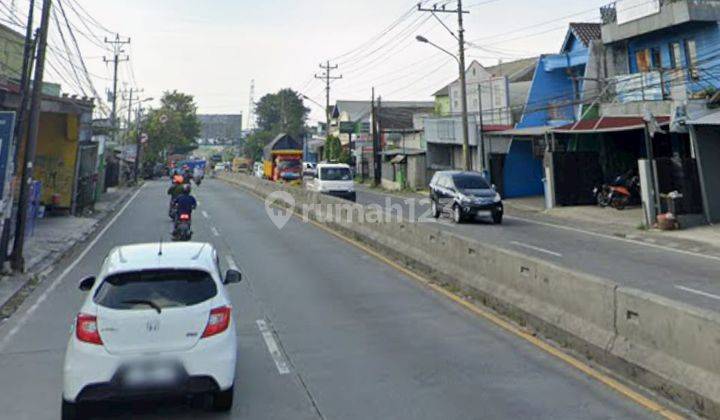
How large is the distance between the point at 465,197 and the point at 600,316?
16.2 meters

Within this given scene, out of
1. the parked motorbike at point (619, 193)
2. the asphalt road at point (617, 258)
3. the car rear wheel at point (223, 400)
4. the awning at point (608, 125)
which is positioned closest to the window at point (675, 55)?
the awning at point (608, 125)

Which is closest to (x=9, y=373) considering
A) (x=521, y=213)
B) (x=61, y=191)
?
(x=61, y=191)

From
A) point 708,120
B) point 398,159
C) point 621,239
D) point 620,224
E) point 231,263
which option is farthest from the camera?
point 398,159

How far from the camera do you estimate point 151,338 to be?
557cm

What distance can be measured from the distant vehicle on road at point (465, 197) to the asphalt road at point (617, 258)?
500 mm

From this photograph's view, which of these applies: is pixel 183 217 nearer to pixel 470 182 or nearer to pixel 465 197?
pixel 465 197

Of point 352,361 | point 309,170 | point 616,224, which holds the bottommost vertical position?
point 352,361

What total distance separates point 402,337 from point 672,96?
22886 millimetres

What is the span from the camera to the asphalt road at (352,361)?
6086 millimetres

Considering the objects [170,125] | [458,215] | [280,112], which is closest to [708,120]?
[458,215]

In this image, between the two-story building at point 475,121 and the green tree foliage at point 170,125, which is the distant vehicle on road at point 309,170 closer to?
the two-story building at point 475,121

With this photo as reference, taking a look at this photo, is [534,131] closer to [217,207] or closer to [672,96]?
[672,96]

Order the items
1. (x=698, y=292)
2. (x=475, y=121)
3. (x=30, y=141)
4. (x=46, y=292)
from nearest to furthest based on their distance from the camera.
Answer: (x=698, y=292)
(x=46, y=292)
(x=30, y=141)
(x=475, y=121)

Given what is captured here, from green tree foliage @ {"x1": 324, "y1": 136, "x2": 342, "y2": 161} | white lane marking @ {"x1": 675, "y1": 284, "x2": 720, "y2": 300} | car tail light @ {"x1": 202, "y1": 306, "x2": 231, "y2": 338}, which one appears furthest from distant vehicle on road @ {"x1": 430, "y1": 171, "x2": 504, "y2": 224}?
green tree foliage @ {"x1": 324, "y1": 136, "x2": 342, "y2": 161}
